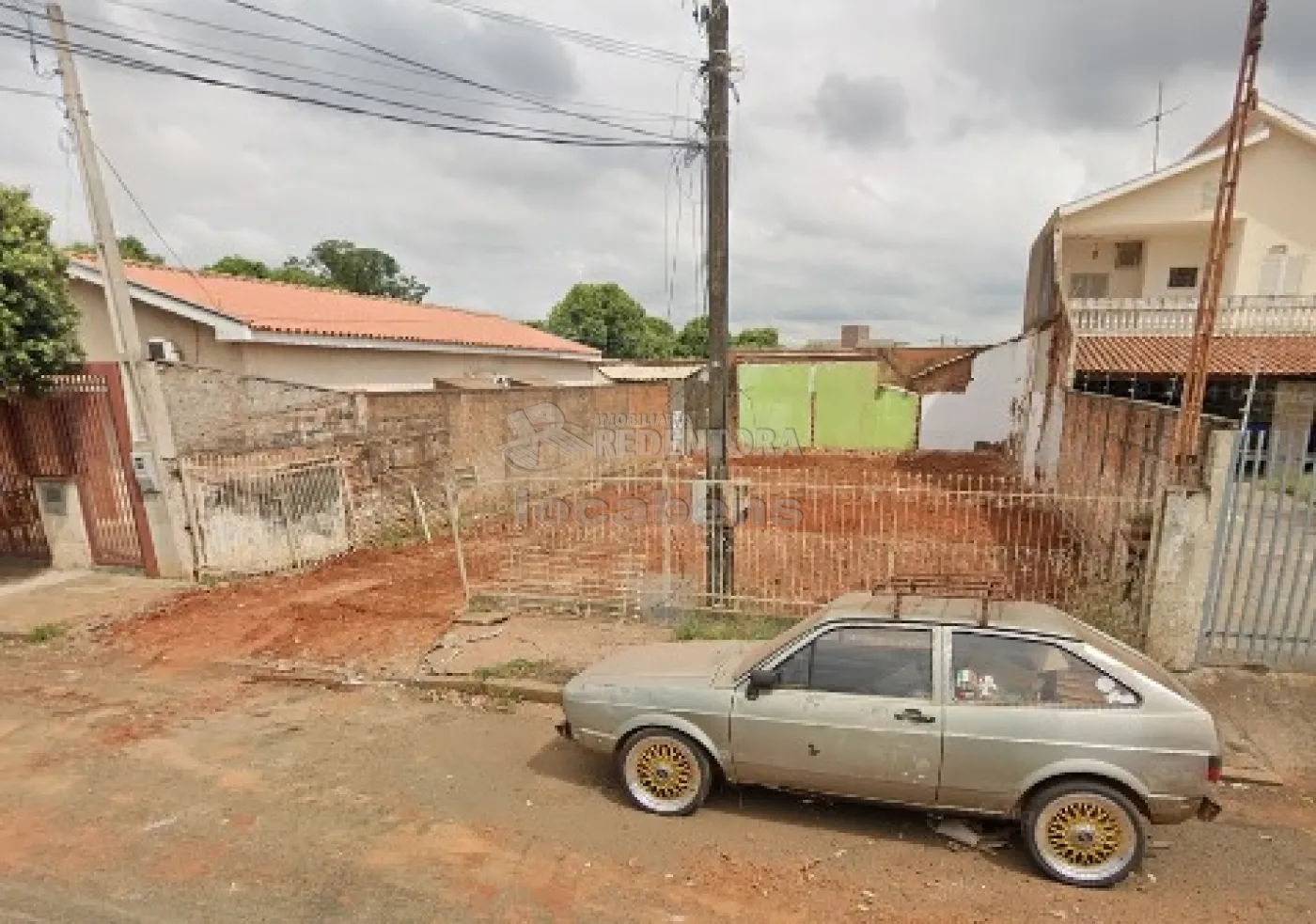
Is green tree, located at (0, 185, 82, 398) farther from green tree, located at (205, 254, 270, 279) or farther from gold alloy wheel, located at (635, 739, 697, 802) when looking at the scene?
green tree, located at (205, 254, 270, 279)

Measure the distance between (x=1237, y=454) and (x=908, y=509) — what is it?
882cm

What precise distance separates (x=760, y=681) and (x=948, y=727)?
3.53 ft

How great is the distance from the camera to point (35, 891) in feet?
12.2

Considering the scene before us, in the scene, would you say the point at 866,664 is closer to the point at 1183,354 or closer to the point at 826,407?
the point at 1183,354

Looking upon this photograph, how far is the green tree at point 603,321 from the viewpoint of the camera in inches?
2047

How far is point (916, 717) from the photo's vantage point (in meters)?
3.84

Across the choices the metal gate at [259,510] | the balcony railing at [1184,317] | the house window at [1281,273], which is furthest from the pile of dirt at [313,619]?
the house window at [1281,273]

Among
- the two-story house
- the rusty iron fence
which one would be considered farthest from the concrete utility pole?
the two-story house

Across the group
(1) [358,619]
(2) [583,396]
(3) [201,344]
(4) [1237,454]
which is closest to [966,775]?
(4) [1237,454]

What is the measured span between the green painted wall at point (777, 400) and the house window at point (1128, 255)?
10.3m

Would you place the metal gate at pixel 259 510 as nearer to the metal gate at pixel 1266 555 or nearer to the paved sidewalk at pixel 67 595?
the paved sidewalk at pixel 67 595

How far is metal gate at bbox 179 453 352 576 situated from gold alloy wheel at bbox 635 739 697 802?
27.2 feet

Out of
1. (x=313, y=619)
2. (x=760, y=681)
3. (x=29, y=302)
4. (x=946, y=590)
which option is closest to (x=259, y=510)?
(x=313, y=619)

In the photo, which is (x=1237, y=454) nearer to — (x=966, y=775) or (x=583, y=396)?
(x=966, y=775)
